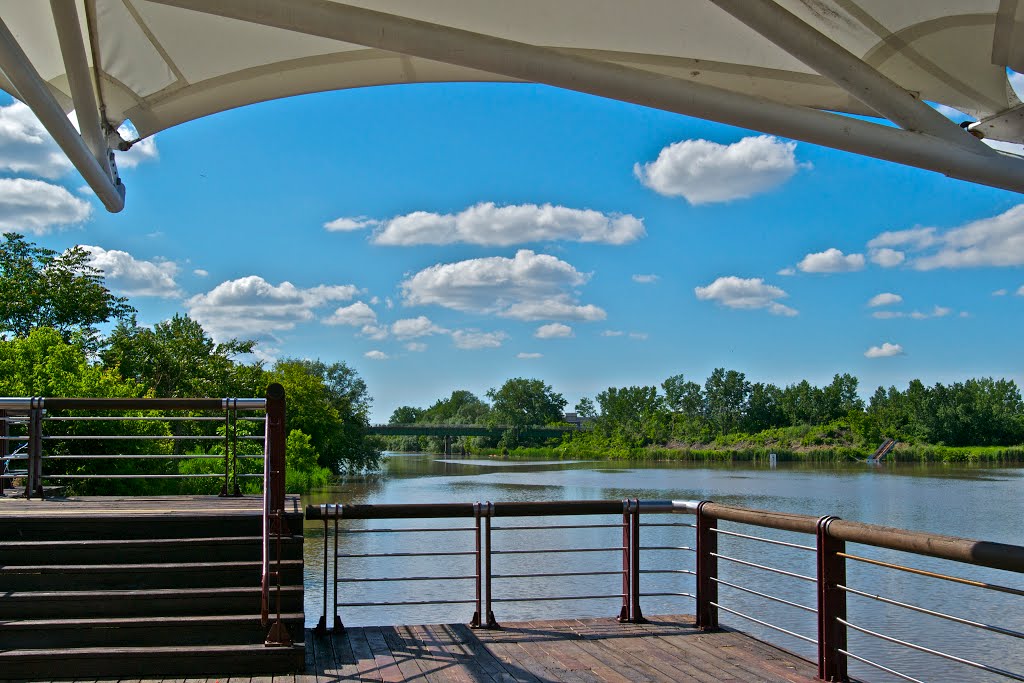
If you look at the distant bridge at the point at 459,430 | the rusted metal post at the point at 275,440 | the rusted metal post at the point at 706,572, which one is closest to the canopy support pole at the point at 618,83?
the rusted metal post at the point at 275,440

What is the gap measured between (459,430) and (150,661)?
75.3 m

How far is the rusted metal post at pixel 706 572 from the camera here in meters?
5.58

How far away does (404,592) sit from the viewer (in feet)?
44.7

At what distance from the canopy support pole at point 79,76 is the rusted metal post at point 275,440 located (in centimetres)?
144

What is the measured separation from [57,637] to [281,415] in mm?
1614

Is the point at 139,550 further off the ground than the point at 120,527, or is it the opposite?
the point at 120,527

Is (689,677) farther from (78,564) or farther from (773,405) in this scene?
(773,405)

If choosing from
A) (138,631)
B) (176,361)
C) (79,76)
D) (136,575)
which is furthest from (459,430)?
(79,76)

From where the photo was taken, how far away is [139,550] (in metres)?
5.34

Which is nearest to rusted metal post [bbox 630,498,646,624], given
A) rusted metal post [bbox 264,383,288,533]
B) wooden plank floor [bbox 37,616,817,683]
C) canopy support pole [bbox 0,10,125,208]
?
wooden plank floor [bbox 37,616,817,683]

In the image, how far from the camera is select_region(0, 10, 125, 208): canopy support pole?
141 inches

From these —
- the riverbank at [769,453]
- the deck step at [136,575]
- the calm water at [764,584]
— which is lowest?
the riverbank at [769,453]

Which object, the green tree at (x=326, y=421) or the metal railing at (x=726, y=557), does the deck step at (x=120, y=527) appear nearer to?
the metal railing at (x=726, y=557)

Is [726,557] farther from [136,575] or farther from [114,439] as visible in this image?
[114,439]
